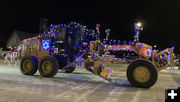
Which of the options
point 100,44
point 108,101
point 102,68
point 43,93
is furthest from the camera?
point 100,44

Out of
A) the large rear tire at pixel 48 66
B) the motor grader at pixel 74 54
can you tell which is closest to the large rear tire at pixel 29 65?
the motor grader at pixel 74 54

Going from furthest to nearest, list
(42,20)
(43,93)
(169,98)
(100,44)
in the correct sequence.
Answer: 1. (42,20)
2. (100,44)
3. (43,93)
4. (169,98)

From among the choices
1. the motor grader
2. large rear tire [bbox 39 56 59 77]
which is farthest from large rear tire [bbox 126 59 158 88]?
large rear tire [bbox 39 56 59 77]

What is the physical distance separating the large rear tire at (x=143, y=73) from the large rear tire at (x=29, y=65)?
581 cm

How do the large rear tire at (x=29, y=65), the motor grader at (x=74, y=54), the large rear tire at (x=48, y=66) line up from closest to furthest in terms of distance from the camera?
the motor grader at (x=74, y=54) < the large rear tire at (x=48, y=66) < the large rear tire at (x=29, y=65)

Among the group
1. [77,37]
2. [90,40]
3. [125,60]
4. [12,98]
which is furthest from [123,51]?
[12,98]

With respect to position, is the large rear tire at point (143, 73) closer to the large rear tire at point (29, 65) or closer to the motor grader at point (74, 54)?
the motor grader at point (74, 54)

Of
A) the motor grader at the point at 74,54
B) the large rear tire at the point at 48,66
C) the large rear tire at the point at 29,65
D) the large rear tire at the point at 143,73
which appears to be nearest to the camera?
the large rear tire at the point at 143,73

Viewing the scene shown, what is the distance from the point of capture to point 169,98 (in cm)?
267

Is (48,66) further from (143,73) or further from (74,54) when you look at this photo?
(143,73)

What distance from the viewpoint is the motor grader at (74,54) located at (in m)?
8.04

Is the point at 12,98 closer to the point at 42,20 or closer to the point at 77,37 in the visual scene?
the point at 77,37

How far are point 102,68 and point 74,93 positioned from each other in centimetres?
269

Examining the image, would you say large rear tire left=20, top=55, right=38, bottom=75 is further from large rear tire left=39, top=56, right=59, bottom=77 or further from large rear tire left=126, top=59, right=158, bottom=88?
large rear tire left=126, top=59, right=158, bottom=88
